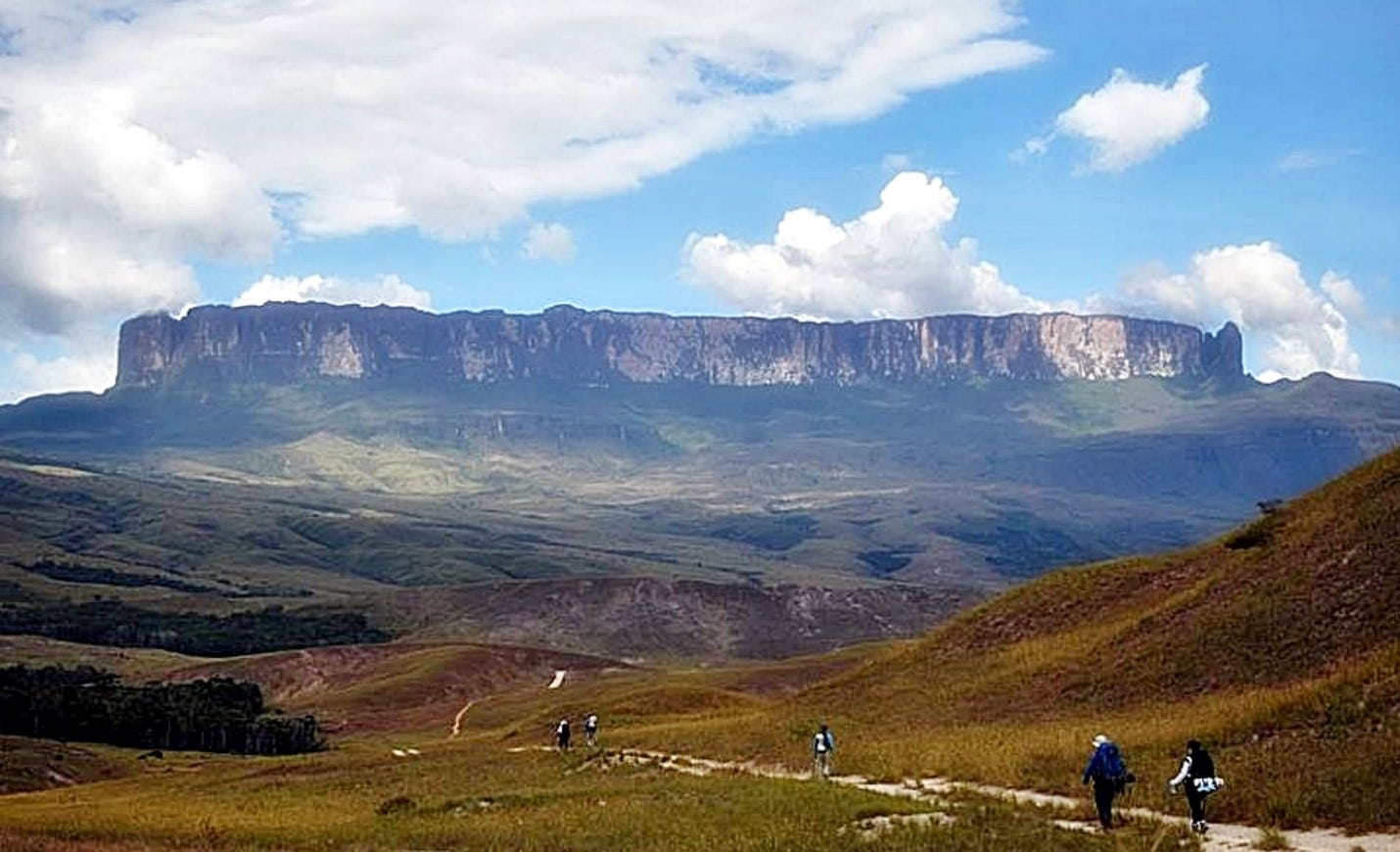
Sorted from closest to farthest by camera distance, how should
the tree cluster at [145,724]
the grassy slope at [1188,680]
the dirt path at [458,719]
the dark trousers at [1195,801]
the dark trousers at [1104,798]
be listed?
the dark trousers at [1195,801] → the dark trousers at [1104,798] → the grassy slope at [1188,680] → the dirt path at [458,719] → the tree cluster at [145,724]

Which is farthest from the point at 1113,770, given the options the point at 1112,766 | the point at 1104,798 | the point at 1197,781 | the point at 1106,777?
the point at 1197,781

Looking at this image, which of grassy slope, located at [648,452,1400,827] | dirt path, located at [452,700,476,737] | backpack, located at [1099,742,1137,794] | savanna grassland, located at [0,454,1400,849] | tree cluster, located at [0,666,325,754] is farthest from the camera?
tree cluster, located at [0,666,325,754]

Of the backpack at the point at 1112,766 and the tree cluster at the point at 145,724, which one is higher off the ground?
the backpack at the point at 1112,766

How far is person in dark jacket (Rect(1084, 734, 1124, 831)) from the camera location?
3331cm

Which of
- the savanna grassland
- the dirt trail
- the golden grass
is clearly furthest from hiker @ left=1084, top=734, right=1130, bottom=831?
the savanna grassland

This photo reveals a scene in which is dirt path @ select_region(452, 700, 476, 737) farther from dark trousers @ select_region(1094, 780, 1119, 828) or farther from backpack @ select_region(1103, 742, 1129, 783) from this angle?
dark trousers @ select_region(1094, 780, 1119, 828)

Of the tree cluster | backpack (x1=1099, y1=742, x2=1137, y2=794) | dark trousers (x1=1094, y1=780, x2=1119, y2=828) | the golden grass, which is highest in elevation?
backpack (x1=1099, y1=742, x2=1137, y2=794)

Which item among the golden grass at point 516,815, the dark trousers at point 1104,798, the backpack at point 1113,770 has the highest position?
the backpack at point 1113,770

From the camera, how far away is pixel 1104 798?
33312 mm

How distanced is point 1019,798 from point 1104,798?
246 inches

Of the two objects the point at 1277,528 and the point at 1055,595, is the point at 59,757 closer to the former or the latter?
the point at 1055,595

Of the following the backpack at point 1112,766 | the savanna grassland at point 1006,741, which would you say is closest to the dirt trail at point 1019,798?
the savanna grassland at point 1006,741

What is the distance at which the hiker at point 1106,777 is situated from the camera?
33.3 meters

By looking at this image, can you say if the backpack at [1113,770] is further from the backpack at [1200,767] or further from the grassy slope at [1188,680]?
the grassy slope at [1188,680]
